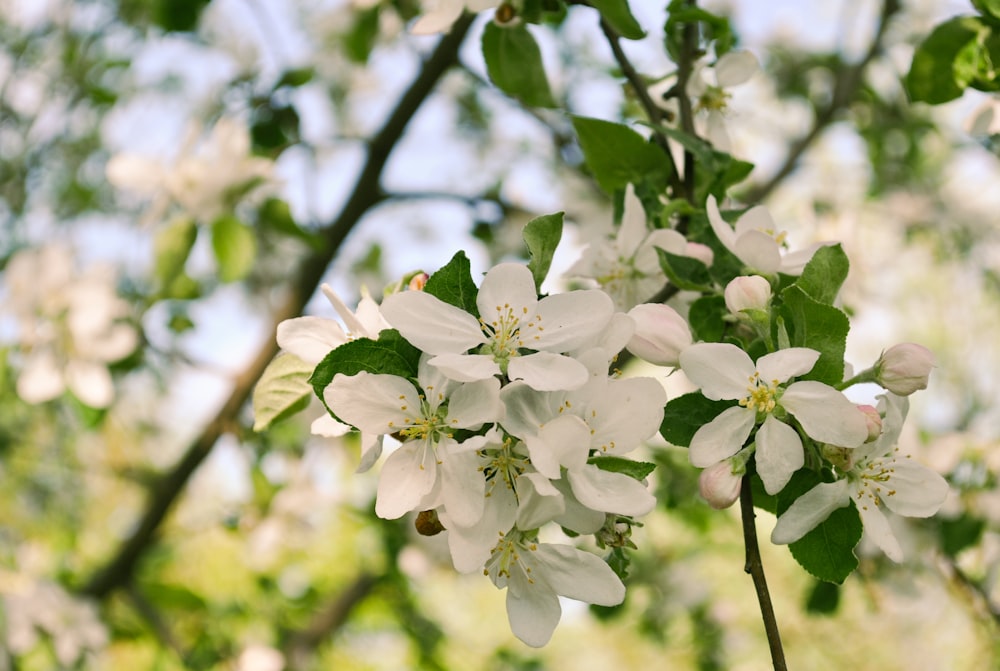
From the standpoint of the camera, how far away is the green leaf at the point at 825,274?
76 cm

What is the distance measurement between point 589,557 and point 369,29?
5.34 ft

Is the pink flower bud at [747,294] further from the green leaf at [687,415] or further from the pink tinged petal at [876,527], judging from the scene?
the pink tinged petal at [876,527]

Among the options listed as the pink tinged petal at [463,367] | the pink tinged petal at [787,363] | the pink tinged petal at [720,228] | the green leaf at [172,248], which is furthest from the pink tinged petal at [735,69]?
the green leaf at [172,248]

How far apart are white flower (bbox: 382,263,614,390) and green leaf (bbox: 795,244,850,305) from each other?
7.3 inches

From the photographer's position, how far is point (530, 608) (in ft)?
2.48

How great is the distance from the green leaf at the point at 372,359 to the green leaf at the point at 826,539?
1.11 feet

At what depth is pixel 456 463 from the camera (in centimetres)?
68

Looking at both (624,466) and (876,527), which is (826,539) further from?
(624,466)

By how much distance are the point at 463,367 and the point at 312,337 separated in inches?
8.2

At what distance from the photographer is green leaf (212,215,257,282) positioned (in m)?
1.68

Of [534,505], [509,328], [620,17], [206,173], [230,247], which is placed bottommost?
[230,247]

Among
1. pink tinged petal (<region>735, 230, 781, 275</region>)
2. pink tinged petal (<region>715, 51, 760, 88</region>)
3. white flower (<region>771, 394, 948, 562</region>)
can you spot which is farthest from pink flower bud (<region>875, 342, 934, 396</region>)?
pink tinged petal (<region>715, 51, 760, 88</region>)

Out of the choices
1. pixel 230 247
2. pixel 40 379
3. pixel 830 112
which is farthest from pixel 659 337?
pixel 830 112

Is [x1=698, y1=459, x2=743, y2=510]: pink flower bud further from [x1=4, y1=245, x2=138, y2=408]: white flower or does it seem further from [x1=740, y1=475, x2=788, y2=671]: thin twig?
[x1=4, y1=245, x2=138, y2=408]: white flower
